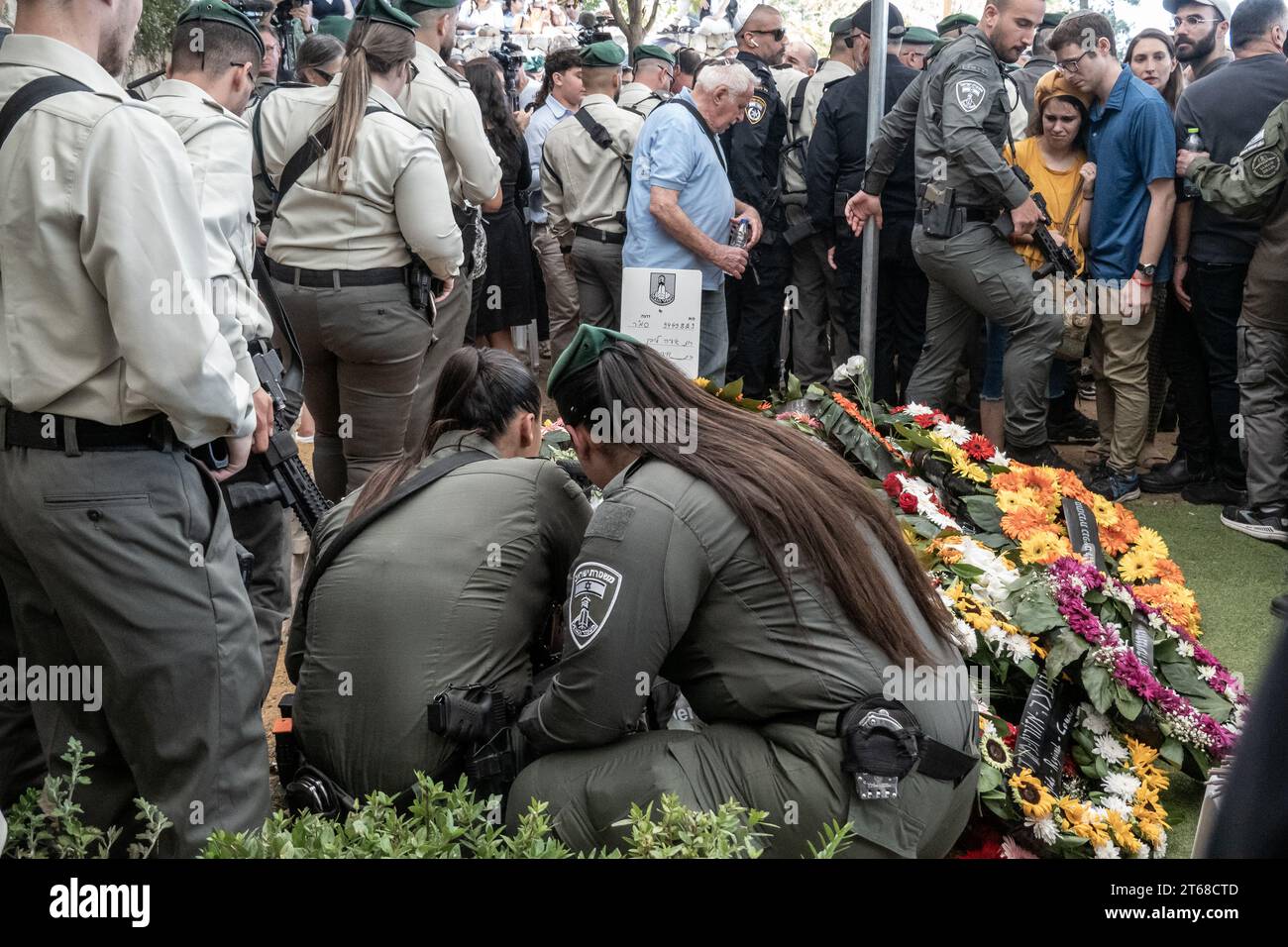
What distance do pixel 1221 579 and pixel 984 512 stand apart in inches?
56.7

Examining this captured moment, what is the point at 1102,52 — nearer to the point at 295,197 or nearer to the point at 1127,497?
the point at 1127,497

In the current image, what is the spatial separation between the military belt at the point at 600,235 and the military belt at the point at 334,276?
237cm

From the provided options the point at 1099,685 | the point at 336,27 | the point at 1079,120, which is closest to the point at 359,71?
the point at 336,27

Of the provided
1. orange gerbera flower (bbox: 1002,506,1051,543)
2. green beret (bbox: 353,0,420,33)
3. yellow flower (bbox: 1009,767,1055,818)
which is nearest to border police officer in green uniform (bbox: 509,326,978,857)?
yellow flower (bbox: 1009,767,1055,818)

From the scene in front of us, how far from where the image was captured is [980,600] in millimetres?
3875

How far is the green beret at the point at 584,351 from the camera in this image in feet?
9.84

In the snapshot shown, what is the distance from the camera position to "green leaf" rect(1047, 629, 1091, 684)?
3.66m

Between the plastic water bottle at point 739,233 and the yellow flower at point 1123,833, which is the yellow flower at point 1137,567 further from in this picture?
the plastic water bottle at point 739,233

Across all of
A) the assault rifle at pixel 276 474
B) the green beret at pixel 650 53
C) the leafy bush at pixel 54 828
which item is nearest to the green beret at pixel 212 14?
the assault rifle at pixel 276 474

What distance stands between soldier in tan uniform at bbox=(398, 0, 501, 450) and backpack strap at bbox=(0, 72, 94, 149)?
2798 mm

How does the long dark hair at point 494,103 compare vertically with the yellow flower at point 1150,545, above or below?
above

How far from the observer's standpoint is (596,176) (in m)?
7.04

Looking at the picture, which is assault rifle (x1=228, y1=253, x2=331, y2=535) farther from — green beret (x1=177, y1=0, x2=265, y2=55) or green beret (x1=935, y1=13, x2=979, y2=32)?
green beret (x1=935, y1=13, x2=979, y2=32)
